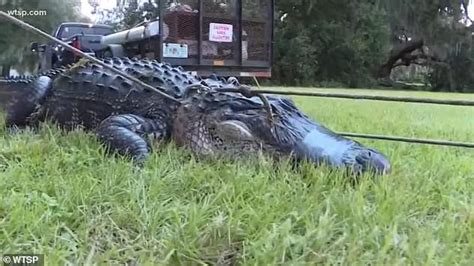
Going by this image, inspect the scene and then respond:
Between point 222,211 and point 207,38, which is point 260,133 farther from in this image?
point 207,38

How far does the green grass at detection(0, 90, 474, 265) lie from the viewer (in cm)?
131

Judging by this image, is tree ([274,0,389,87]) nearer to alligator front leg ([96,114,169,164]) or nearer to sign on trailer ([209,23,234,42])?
sign on trailer ([209,23,234,42])

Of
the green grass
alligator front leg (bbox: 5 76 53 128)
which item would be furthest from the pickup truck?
the green grass

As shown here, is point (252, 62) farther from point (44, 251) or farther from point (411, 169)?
point (44, 251)

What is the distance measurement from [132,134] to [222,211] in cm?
97

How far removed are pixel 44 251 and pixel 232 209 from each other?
52 centimetres

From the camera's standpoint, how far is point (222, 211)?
1.55 metres

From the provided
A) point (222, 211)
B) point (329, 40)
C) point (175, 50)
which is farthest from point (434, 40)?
point (222, 211)

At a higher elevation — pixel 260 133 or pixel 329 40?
pixel 329 40

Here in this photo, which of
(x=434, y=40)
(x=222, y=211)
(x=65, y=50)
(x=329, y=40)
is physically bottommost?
(x=222, y=211)

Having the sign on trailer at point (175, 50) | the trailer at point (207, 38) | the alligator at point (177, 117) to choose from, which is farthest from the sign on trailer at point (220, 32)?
the alligator at point (177, 117)

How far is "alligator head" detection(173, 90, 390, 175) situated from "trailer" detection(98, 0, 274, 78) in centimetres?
285

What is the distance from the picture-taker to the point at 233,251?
1.34 m

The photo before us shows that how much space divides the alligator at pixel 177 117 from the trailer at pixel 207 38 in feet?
6.44
